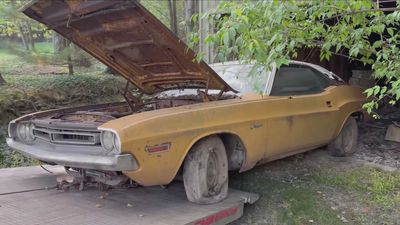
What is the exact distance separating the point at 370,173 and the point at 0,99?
5.69 m

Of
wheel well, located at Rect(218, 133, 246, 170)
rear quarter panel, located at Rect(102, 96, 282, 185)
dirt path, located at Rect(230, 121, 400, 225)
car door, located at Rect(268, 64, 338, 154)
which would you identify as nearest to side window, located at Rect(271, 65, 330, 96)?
car door, located at Rect(268, 64, 338, 154)

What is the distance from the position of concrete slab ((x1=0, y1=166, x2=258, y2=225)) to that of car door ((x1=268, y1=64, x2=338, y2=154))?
35.3 inches

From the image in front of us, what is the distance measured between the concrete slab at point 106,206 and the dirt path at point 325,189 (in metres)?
0.45

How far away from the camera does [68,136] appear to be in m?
3.97

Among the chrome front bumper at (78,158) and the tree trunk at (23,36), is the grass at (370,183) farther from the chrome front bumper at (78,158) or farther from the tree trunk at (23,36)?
the tree trunk at (23,36)

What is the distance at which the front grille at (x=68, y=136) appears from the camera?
12.3ft

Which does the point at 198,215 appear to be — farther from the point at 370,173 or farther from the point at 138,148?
the point at 370,173

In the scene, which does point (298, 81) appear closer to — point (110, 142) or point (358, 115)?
point (358, 115)

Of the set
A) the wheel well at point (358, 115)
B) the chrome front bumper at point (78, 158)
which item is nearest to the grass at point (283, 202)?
the chrome front bumper at point (78, 158)

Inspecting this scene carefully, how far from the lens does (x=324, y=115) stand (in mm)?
5504

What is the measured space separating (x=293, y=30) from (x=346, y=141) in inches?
121

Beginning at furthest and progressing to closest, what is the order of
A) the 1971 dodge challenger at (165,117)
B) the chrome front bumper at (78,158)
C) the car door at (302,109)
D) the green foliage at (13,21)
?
the green foliage at (13,21) → the car door at (302,109) → the 1971 dodge challenger at (165,117) → the chrome front bumper at (78,158)

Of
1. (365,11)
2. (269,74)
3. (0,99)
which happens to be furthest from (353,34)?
(0,99)

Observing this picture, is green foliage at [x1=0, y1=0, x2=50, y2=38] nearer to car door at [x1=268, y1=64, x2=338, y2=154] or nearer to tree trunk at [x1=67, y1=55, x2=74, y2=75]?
tree trunk at [x1=67, y1=55, x2=74, y2=75]
